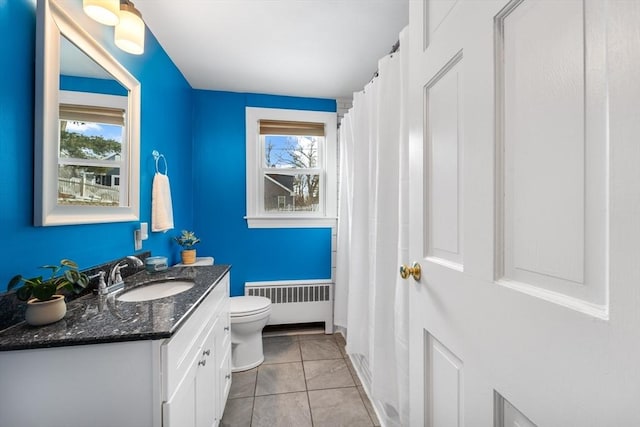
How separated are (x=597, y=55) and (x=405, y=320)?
3.56 ft

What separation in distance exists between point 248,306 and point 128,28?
1.80 m

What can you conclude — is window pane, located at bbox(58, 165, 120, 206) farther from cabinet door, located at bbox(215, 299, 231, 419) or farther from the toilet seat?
the toilet seat

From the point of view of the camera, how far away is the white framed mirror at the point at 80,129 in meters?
0.94

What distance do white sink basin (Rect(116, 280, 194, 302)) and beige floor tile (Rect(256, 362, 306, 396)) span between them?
0.93m

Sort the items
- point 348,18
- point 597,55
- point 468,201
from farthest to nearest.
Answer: point 348,18 → point 468,201 → point 597,55

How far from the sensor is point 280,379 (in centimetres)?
191

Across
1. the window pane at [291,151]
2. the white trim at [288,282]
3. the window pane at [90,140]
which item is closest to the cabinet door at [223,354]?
the white trim at [288,282]

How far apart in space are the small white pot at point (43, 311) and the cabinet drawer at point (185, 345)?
38 centimetres

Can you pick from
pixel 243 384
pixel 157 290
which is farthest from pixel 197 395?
pixel 243 384

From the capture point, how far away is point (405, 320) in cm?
120

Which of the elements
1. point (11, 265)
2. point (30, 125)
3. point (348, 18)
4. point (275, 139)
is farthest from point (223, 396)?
point (348, 18)

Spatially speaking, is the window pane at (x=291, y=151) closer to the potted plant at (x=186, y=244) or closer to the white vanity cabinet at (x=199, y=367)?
the potted plant at (x=186, y=244)

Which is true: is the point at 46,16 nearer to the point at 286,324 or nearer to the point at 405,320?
the point at 405,320

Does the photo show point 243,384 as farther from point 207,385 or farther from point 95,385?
point 95,385
